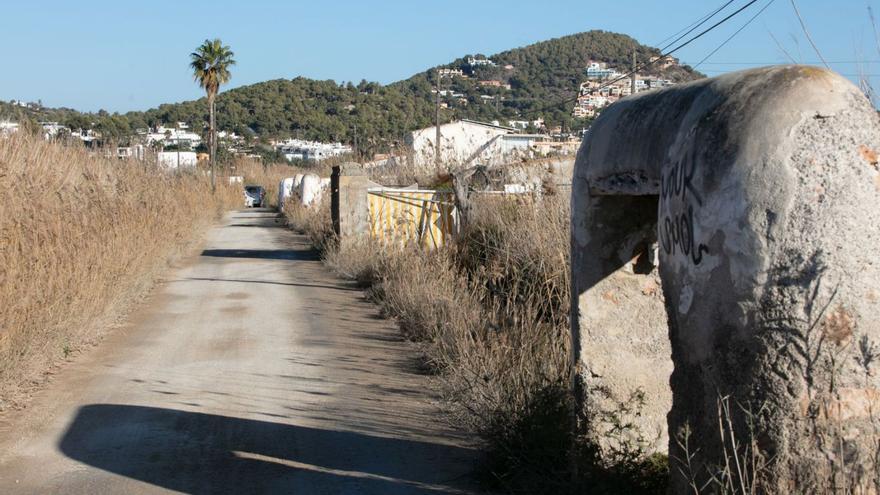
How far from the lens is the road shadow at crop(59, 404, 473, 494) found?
20.8ft

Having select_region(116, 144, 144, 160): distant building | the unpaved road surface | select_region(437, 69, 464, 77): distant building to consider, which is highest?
select_region(437, 69, 464, 77): distant building

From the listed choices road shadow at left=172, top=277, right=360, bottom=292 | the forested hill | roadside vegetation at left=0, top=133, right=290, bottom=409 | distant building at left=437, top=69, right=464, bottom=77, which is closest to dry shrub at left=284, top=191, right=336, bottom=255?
road shadow at left=172, top=277, right=360, bottom=292

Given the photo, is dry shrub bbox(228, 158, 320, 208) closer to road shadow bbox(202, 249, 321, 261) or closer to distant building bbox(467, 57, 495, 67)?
distant building bbox(467, 57, 495, 67)

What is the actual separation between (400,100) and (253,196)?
31.9m

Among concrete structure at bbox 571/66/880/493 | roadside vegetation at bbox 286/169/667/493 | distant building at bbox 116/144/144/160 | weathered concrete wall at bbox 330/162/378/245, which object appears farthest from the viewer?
weathered concrete wall at bbox 330/162/378/245

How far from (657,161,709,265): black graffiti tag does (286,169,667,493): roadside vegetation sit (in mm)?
1501

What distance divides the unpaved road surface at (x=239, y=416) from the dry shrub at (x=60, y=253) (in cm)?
36

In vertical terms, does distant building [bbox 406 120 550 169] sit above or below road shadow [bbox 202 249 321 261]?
above

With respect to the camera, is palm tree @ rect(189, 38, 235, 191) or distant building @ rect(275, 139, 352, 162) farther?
distant building @ rect(275, 139, 352, 162)

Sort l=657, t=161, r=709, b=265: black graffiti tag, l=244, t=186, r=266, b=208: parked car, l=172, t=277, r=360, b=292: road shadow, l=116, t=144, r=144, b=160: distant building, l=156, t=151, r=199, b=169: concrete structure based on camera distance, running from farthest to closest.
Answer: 1. l=244, t=186, r=266, b=208: parked car
2. l=156, t=151, r=199, b=169: concrete structure
3. l=116, t=144, r=144, b=160: distant building
4. l=172, t=277, r=360, b=292: road shadow
5. l=657, t=161, r=709, b=265: black graffiti tag

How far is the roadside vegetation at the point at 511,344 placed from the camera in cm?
562

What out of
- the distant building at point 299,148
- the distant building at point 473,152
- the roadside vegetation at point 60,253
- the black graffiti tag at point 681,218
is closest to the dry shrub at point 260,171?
the distant building at point 299,148

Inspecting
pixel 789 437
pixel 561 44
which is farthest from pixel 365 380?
pixel 561 44

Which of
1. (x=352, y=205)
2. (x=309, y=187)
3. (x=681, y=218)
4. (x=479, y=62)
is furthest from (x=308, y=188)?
(x=479, y=62)
